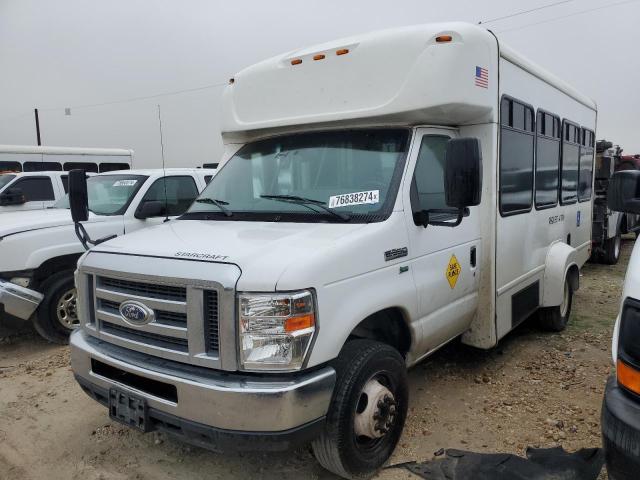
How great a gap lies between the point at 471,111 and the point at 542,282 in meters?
2.45

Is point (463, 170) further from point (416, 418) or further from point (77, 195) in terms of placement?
point (77, 195)

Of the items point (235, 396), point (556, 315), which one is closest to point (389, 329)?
point (235, 396)

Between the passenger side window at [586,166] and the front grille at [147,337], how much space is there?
19.6 ft

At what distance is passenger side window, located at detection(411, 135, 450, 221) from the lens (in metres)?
3.50

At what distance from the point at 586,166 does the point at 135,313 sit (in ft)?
21.8

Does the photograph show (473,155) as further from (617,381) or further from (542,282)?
(542,282)

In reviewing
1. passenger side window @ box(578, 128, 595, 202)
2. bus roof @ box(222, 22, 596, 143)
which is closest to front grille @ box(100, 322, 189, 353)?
bus roof @ box(222, 22, 596, 143)

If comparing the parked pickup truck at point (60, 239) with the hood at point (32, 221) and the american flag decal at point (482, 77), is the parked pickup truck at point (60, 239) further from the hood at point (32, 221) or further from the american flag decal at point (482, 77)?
the american flag decal at point (482, 77)

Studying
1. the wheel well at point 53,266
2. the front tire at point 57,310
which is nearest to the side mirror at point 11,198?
the wheel well at point 53,266

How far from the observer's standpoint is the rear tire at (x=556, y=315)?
18.8ft

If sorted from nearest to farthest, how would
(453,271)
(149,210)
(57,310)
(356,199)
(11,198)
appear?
(356,199)
(453,271)
(57,310)
(149,210)
(11,198)

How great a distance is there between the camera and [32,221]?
5789 millimetres

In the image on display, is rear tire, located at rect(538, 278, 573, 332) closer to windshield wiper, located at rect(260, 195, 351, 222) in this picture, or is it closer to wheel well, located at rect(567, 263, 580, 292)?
wheel well, located at rect(567, 263, 580, 292)

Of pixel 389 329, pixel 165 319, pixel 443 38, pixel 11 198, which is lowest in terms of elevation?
pixel 389 329
